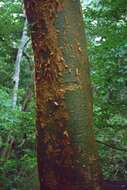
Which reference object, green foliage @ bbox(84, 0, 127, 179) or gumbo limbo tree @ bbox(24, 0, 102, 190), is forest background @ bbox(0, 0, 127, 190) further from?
gumbo limbo tree @ bbox(24, 0, 102, 190)

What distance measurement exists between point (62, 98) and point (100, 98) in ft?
10.7

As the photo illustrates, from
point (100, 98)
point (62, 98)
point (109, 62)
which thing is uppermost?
point (109, 62)

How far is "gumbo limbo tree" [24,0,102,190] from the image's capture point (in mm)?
2551

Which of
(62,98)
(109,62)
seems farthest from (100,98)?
(62,98)

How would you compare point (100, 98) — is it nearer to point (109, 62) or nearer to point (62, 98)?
point (109, 62)

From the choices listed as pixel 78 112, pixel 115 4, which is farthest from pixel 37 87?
pixel 115 4

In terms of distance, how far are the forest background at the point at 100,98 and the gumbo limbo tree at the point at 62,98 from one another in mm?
265

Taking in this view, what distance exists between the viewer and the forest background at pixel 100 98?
503 cm

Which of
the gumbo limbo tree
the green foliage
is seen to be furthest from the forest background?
the gumbo limbo tree

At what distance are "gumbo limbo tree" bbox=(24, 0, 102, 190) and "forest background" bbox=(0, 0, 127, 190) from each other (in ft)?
0.87

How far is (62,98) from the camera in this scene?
8.54 ft

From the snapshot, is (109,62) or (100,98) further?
(100,98)

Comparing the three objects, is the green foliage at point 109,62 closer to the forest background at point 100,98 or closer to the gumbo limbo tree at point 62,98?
the forest background at point 100,98

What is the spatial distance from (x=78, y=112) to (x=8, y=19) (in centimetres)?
591
